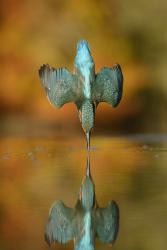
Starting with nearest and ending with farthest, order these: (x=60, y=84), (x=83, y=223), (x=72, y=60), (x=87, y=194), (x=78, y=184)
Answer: (x=83, y=223), (x=87, y=194), (x=78, y=184), (x=60, y=84), (x=72, y=60)

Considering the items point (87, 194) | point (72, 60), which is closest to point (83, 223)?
point (87, 194)

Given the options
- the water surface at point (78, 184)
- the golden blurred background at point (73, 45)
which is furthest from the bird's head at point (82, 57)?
the golden blurred background at point (73, 45)

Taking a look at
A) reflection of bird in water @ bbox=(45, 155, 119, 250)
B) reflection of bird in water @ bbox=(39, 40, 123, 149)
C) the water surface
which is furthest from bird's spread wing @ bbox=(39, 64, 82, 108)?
reflection of bird in water @ bbox=(45, 155, 119, 250)

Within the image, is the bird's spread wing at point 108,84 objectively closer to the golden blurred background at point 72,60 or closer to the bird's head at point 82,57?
the bird's head at point 82,57

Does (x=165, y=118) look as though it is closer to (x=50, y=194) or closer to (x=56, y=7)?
(x=56, y=7)

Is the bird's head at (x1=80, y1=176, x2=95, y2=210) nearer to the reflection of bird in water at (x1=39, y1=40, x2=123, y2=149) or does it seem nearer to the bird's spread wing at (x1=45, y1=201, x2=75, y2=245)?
the bird's spread wing at (x1=45, y1=201, x2=75, y2=245)

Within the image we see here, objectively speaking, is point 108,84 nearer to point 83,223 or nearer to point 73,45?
point 83,223
